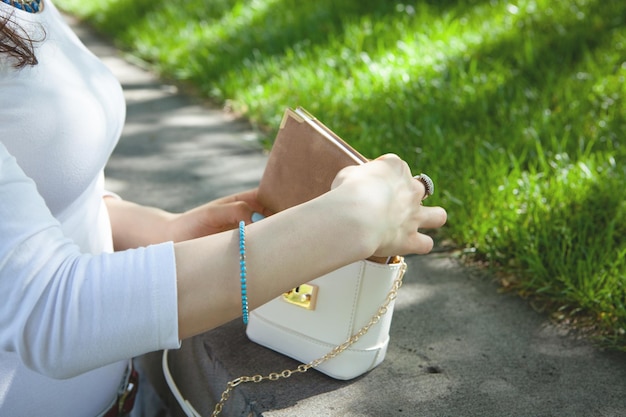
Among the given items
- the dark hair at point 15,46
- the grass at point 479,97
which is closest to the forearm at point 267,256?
the dark hair at point 15,46

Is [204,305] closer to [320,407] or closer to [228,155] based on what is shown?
[320,407]

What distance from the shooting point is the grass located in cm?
239

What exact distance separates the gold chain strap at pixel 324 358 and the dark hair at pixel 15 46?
2.72 ft

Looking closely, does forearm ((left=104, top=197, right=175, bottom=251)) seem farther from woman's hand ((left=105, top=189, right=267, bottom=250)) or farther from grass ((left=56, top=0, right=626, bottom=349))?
grass ((left=56, top=0, right=626, bottom=349))

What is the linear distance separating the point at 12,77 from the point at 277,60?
3.23 m

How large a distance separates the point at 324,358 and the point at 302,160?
0.44 metres

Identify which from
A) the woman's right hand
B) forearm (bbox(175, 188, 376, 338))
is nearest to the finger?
the woman's right hand

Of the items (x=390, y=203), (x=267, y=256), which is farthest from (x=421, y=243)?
(x=267, y=256)

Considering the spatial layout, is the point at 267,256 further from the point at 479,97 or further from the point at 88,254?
the point at 479,97

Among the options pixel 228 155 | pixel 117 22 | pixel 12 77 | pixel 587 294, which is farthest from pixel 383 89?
pixel 117 22

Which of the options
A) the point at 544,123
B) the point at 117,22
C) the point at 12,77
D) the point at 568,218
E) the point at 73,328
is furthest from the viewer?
the point at 117,22

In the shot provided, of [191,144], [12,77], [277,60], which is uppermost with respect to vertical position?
[12,77]

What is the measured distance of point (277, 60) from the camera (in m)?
4.48

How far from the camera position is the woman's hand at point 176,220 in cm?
187
